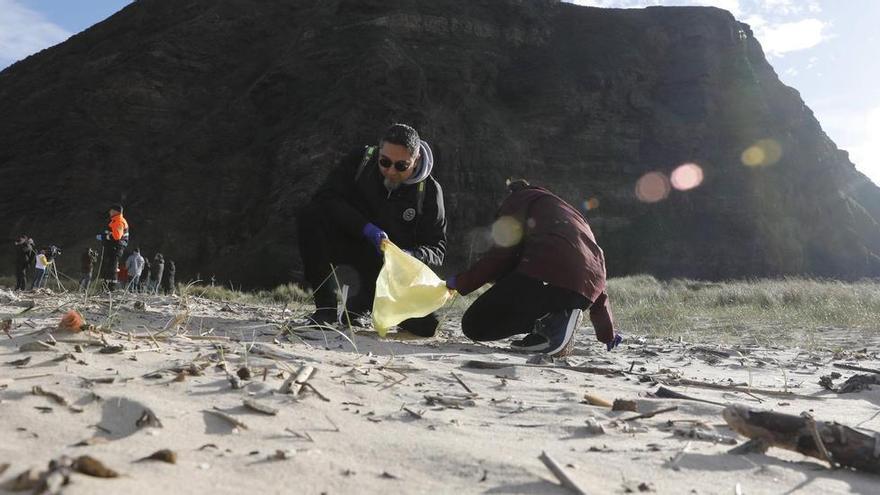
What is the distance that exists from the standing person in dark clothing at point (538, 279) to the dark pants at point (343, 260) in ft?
2.68

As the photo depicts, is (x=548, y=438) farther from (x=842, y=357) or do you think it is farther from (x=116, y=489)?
(x=842, y=357)

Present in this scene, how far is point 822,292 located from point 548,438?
39.2 feet

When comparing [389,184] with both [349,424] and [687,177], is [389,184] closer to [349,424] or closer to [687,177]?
[349,424]

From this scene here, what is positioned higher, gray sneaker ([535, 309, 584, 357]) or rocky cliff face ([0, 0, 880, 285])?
rocky cliff face ([0, 0, 880, 285])

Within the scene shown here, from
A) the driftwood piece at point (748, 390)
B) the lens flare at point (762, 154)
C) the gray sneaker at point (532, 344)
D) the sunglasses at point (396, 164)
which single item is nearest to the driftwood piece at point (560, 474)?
the driftwood piece at point (748, 390)

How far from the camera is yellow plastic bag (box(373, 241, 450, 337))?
10.4 ft

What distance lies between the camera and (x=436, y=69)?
31.6 meters

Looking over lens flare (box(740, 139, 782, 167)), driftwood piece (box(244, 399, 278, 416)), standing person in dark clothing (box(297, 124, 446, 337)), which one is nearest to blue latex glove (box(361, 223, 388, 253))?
standing person in dark clothing (box(297, 124, 446, 337))

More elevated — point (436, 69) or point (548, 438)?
point (436, 69)

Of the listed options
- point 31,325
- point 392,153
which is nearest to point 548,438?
point 31,325

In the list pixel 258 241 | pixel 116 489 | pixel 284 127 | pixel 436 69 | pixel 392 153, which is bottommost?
pixel 258 241

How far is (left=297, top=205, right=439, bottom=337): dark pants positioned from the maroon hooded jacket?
904mm

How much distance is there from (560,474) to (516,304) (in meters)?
2.44

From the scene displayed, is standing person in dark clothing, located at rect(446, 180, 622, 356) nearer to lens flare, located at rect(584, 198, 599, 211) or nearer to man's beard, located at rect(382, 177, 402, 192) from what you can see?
man's beard, located at rect(382, 177, 402, 192)
